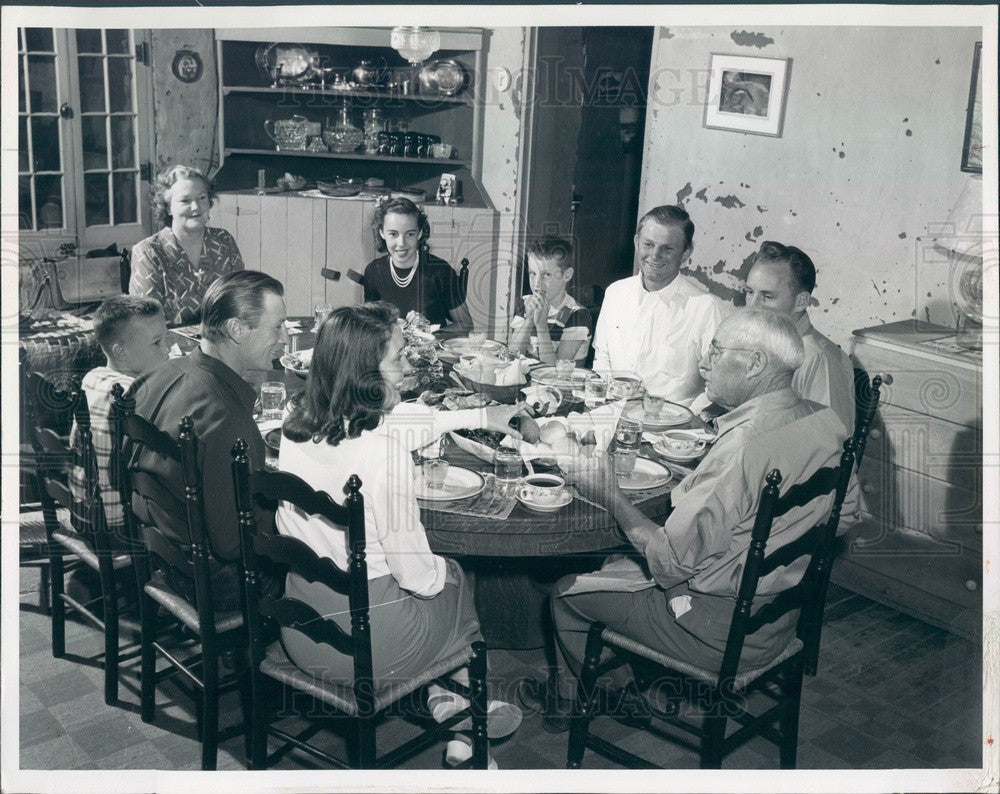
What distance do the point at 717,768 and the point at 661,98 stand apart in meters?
1.87

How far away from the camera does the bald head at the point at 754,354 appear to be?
8.33 ft

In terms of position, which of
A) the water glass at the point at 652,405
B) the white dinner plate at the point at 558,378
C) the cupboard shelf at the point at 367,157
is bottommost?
the water glass at the point at 652,405

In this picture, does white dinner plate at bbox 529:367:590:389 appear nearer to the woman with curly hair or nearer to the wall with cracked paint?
the wall with cracked paint

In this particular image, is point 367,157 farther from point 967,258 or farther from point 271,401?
point 967,258

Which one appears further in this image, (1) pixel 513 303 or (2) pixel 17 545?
(1) pixel 513 303

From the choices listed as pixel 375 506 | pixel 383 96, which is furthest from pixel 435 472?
pixel 383 96

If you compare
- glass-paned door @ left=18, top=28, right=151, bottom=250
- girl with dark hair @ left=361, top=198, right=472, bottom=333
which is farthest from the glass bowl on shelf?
glass-paned door @ left=18, top=28, right=151, bottom=250

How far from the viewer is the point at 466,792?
242 centimetres

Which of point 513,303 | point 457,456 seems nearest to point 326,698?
point 457,456

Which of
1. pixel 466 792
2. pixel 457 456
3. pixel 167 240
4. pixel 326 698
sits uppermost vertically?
pixel 167 240

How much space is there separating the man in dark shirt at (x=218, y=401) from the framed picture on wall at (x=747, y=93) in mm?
1443

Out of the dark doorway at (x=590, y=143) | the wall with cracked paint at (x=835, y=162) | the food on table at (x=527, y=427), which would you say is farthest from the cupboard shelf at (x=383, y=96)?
the food on table at (x=527, y=427)

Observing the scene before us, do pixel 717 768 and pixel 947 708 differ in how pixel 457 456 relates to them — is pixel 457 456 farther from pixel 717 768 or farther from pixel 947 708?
pixel 947 708

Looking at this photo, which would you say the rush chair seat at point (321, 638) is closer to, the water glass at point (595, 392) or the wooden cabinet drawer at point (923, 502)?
the water glass at point (595, 392)
